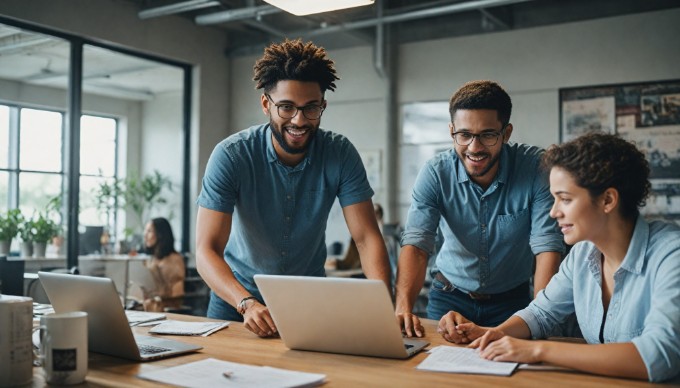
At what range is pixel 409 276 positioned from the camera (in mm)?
2264

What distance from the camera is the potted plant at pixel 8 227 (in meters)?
6.30

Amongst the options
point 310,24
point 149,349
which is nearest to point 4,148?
point 310,24

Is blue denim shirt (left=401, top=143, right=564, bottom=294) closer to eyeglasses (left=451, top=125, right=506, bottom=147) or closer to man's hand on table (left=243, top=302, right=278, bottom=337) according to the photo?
eyeglasses (left=451, top=125, right=506, bottom=147)

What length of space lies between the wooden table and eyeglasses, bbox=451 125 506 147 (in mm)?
712

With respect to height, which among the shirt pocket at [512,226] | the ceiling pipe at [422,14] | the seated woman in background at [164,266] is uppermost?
the ceiling pipe at [422,14]

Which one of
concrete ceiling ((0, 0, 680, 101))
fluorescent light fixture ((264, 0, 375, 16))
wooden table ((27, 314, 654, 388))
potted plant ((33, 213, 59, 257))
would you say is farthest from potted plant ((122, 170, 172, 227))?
wooden table ((27, 314, 654, 388))

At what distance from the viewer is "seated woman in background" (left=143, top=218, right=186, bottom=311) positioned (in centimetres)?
509

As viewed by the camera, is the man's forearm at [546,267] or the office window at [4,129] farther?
the office window at [4,129]

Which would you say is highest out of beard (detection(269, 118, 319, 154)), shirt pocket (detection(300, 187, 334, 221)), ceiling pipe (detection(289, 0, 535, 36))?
ceiling pipe (detection(289, 0, 535, 36))

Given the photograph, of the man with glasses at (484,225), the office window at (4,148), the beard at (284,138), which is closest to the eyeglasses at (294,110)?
the beard at (284,138)

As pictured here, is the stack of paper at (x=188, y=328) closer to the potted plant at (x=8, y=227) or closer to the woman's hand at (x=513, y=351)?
the woman's hand at (x=513, y=351)

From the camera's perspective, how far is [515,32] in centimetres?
701

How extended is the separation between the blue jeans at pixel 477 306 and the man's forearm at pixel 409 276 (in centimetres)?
24

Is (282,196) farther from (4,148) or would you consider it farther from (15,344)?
(4,148)
